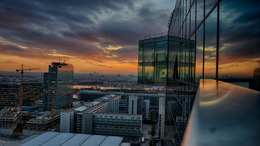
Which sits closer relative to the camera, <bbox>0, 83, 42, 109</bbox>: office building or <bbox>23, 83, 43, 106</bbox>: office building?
<bbox>0, 83, 42, 109</bbox>: office building

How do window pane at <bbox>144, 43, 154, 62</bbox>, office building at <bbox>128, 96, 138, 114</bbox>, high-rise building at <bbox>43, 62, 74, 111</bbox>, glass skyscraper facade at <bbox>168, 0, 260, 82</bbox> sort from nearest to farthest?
glass skyscraper facade at <bbox>168, 0, 260, 82</bbox> → window pane at <bbox>144, 43, 154, 62</bbox> → office building at <bbox>128, 96, 138, 114</bbox> → high-rise building at <bbox>43, 62, 74, 111</bbox>

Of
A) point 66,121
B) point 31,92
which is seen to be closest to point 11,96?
point 31,92

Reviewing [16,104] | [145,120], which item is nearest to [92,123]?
[145,120]

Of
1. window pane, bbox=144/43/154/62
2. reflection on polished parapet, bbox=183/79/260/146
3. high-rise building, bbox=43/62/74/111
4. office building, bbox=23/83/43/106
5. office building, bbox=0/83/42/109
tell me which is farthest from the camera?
office building, bbox=23/83/43/106

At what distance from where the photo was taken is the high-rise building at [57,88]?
6950 centimetres

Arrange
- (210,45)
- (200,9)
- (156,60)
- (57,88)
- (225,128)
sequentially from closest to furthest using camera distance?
(225,128)
(210,45)
(200,9)
(156,60)
(57,88)

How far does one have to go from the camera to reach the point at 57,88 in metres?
74.4

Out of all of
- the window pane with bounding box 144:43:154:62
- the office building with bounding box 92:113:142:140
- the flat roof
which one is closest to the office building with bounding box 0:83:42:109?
the office building with bounding box 92:113:142:140

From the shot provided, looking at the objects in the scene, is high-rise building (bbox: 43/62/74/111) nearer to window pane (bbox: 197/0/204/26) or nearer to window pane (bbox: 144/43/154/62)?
window pane (bbox: 144/43/154/62)

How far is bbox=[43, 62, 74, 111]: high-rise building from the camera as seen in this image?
6950 cm

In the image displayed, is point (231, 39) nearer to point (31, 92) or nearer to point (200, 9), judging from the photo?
point (200, 9)

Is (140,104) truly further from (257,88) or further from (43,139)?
(257,88)

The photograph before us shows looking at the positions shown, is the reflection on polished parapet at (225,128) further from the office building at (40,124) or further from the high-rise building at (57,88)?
the high-rise building at (57,88)

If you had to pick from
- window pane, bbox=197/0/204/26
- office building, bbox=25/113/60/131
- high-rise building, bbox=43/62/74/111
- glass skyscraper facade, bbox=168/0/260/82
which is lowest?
office building, bbox=25/113/60/131
